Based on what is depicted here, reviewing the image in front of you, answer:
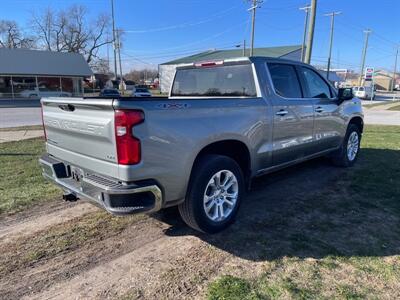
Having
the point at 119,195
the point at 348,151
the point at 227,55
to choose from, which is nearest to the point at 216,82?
the point at 119,195

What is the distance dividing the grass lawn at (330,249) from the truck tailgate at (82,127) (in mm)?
1533

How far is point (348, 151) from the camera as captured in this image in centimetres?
652

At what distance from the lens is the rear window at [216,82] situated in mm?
4312

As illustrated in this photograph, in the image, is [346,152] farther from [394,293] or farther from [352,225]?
[394,293]

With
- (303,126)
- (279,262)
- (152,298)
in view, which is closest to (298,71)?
(303,126)

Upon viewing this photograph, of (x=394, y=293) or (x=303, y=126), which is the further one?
(x=303, y=126)

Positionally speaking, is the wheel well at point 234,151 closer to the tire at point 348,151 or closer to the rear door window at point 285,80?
the rear door window at point 285,80

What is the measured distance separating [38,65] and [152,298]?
135ft

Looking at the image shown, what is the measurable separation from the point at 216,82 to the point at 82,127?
2.17m

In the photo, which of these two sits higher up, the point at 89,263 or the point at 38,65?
the point at 38,65

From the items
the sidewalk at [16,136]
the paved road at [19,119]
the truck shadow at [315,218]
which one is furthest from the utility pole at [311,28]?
the paved road at [19,119]

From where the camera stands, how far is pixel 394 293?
108 inches

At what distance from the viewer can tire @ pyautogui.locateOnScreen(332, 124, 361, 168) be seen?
6.35 meters

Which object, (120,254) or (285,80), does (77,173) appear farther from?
(285,80)
